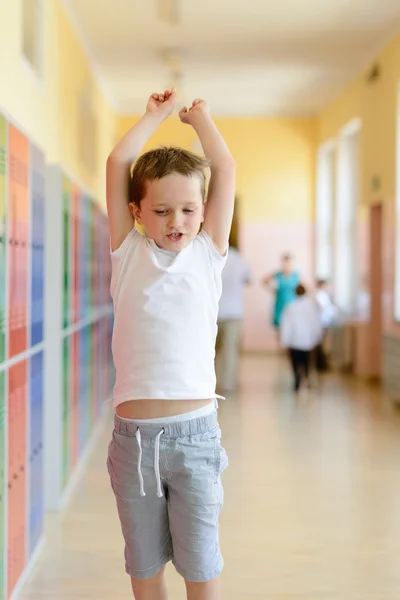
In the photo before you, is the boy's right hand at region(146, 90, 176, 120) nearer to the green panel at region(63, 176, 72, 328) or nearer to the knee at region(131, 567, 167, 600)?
the knee at region(131, 567, 167, 600)

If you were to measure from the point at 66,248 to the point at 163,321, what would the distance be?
115 inches

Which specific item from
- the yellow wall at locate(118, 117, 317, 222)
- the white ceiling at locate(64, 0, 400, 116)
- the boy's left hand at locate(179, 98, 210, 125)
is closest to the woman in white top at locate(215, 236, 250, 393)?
the white ceiling at locate(64, 0, 400, 116)

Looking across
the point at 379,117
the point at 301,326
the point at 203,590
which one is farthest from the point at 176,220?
the point at 379,117

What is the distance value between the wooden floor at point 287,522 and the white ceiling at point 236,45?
13.1 ft

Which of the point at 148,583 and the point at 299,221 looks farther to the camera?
the point at 299,221

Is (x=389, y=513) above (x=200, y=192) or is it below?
below

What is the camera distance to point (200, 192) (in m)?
2.16

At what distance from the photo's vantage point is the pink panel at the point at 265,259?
14164mm

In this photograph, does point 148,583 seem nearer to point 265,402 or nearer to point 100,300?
point 100,300

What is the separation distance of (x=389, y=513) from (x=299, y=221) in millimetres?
9813

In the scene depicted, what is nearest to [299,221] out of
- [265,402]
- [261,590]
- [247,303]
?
[247,303]

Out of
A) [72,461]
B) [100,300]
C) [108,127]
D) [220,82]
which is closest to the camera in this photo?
[72,461]

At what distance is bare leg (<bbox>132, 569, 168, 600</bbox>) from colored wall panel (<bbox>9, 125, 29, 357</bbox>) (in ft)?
4.25

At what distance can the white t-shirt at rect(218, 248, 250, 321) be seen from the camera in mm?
9406
